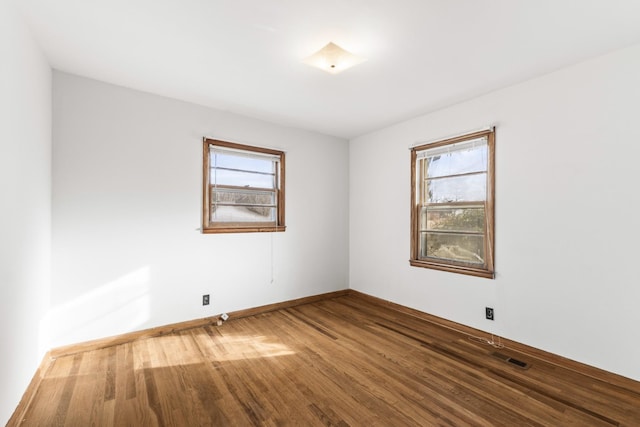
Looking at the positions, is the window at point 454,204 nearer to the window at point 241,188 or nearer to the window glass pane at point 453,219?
the window glass pane at point 453,219

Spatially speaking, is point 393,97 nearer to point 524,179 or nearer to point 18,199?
point 524,179

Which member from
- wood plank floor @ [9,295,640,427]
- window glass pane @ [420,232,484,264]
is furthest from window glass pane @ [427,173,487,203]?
wood plank floor @ [9,295,640,427]

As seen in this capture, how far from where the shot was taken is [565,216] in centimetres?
254

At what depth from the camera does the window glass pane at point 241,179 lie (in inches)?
141

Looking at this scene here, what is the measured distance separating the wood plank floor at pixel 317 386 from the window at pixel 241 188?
4.39 feet

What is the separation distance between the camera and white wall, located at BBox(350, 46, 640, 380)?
2246 mm

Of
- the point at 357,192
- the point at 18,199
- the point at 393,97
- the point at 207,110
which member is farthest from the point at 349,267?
the point at 18,199

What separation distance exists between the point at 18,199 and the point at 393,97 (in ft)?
10.6

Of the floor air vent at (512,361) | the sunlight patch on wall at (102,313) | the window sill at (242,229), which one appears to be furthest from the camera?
the window sill at (242,229)

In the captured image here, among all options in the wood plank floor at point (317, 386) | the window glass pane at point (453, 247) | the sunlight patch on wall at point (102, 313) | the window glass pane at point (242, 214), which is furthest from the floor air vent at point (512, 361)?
the sunlight patch on wall at point (102, 313)

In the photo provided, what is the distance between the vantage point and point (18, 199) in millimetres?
1861

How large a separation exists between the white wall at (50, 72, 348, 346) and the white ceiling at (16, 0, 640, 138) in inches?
13.3

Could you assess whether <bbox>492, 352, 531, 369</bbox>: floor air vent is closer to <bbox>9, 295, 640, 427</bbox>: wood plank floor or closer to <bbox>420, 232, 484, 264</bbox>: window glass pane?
<bbox>9, 295, 640, 427</bbox>: wood plank floor

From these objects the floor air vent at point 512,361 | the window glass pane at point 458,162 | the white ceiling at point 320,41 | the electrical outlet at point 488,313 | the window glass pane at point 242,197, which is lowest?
the floor air vent at point 512,361
